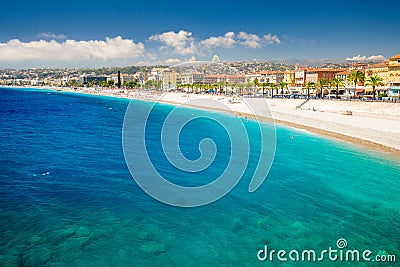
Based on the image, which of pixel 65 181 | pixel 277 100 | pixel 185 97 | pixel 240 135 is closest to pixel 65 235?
pixel 65 181

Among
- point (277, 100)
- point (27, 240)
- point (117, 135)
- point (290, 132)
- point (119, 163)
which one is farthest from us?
point (277, 100)

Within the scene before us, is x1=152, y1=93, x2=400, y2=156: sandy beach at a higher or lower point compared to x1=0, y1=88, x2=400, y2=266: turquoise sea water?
higher

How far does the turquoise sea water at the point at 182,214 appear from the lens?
10.3 metres

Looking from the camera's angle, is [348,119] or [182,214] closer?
[182,214]

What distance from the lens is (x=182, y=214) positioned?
13258 millimetres

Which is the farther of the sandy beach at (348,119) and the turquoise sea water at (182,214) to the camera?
the sandy beach at (348,119)

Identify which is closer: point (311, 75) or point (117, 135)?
point (117, 135)

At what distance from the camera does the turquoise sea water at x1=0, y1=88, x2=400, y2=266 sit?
10305 millimetres

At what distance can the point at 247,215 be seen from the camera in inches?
520

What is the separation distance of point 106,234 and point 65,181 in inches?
268

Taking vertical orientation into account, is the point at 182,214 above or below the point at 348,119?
below

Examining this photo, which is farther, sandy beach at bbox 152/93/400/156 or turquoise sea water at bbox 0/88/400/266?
sandy beach at bbox 152/93/400/156

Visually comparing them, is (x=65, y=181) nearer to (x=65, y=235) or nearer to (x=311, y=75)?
(x=65, y=235)

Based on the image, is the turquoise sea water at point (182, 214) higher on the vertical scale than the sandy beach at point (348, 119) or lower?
lower
